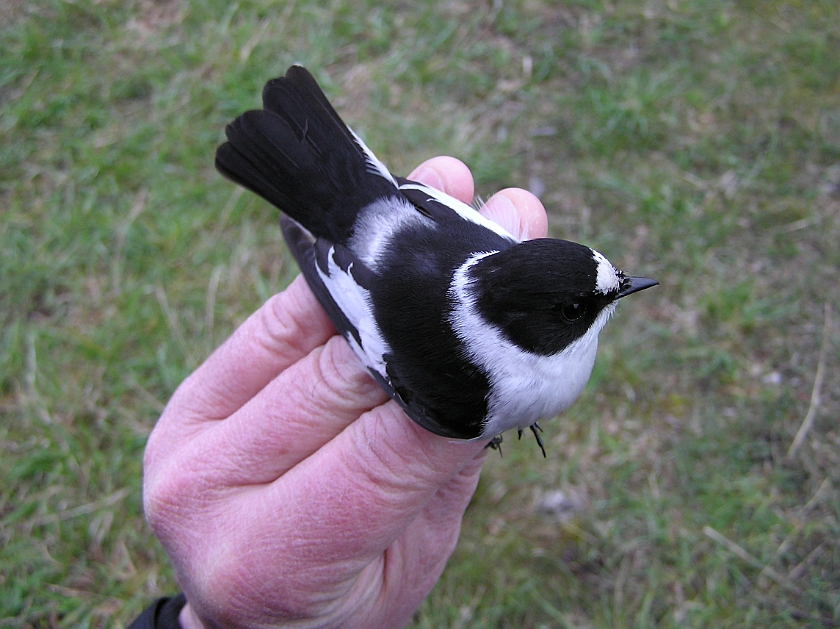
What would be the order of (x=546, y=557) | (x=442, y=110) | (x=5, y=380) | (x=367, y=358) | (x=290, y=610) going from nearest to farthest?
(x=290, y=610) < (x=367, y=358) < (x=546, y=557) < (x=5, y=380) < (x=442, y=110)

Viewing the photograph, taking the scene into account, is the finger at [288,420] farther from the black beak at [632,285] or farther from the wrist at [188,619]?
the black beak at [632,285]

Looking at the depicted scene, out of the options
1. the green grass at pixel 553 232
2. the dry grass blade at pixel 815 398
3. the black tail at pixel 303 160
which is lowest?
the dry grass blade at pixel 815 398

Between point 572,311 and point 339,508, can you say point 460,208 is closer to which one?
point 572,311

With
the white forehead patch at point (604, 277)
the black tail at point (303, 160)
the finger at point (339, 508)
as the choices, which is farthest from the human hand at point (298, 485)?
the white forehead patch at point (604, 277)

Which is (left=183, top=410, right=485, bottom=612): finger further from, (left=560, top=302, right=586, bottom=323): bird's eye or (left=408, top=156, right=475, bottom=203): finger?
(left=408, top=156, right=475, bottom=203): finger

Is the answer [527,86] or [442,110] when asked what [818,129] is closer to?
[527,86]

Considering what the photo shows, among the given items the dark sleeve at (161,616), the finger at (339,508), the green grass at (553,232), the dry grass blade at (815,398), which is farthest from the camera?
the dry grass blade at (815,398)

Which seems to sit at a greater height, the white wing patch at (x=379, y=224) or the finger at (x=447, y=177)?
the white wing patch at (x=379, y=224)

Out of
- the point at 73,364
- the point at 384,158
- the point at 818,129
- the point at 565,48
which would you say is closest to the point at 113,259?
the point at 73,364
